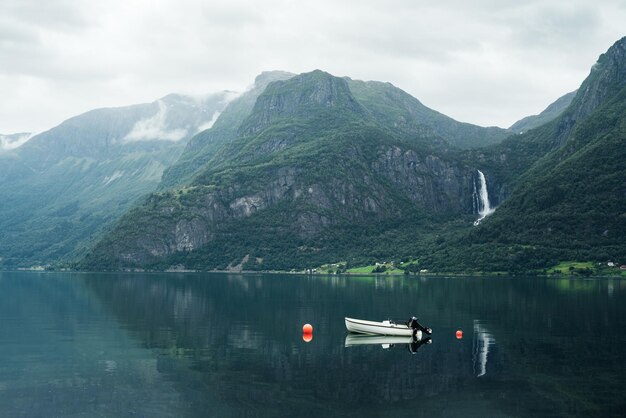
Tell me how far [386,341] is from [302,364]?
70.2 feet

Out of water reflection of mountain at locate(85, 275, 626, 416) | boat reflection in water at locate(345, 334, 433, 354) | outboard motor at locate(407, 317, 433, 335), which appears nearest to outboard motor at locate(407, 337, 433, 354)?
boat reflection in water at locate(345, 334, 433, 354)

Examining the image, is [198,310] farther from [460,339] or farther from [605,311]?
[605,311]

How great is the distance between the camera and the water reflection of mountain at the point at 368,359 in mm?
49031

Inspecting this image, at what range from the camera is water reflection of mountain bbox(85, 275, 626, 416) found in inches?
1930

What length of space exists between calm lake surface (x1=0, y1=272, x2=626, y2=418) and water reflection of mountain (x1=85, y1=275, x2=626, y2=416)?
0.18 metres

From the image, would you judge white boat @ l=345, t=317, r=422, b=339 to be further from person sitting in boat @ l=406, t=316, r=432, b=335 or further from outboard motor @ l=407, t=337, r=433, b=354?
outboard motor @ l=407, t=337, r=433, b=354

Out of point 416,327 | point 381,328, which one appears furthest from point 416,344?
point 381,328

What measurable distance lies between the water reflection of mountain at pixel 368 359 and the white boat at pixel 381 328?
8.15 feet

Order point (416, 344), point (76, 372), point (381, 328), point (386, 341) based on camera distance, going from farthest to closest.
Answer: point (381, 328) → point (386, 341) → point (416, 344) → point (76, 372)

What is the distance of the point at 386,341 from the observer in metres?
82.4

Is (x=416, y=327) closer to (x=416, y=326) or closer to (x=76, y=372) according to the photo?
(x=416, y=326)

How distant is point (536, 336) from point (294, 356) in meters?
34.5

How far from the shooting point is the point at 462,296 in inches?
5935

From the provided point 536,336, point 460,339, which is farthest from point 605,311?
point 460,339
